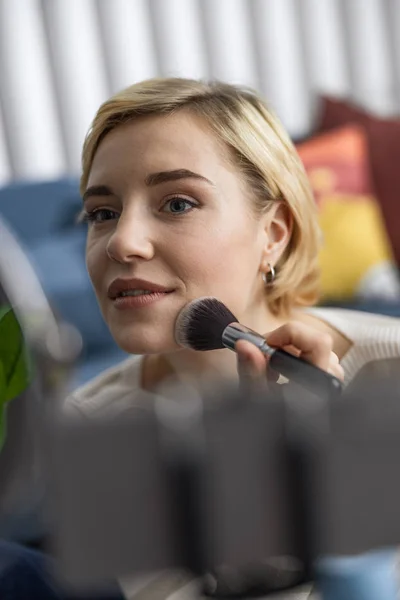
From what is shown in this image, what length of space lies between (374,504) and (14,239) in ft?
3.02

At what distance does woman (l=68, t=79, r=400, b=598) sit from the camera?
1.11 ft

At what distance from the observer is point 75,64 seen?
1.52m

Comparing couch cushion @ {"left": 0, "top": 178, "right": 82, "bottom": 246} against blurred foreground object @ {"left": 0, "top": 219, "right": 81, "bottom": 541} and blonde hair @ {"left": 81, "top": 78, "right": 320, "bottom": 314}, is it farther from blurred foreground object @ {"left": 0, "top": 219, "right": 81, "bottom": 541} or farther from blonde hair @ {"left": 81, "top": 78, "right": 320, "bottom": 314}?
blonde hair @ {"left": 81, "top": 78, "right": 320, "bottom": 314}

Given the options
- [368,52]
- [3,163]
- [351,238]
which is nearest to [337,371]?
[351,238]

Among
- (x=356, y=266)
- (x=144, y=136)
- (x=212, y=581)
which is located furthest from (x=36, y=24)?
(x=212, y=581)

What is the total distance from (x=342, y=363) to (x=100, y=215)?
0.39ft

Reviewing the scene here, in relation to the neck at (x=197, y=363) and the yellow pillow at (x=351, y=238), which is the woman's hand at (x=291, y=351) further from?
the yellow pillow at (x=351, y=238)

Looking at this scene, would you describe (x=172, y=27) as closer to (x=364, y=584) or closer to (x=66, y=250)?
(x=66, y=250)

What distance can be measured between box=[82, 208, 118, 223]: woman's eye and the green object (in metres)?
0.05

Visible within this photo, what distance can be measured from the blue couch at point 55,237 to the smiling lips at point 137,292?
53 centimetres

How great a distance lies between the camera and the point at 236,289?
35cm

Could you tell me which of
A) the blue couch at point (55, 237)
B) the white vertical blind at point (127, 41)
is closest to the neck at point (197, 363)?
the blue couch at point (55, 237)

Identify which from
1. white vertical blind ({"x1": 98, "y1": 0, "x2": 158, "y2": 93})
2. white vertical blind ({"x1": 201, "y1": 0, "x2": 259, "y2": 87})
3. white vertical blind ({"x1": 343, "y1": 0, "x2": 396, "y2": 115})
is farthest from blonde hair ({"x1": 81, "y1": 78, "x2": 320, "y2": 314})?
white vertical blind ({"x1": 343, "y1": 0, "x2": 396, "y2": 115})

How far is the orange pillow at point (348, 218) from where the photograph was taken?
102cm
